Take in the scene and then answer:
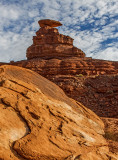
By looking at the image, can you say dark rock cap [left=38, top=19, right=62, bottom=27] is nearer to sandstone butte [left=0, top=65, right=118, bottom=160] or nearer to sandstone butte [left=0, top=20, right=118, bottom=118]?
sandstone butte [left=0, top=20, right=118, bottom=118]

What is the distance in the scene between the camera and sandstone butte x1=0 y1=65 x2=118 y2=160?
3.60 m

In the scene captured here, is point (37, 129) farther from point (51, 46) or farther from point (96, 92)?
point (51, 46)

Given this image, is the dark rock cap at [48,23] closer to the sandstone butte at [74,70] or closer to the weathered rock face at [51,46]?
the sandstone butte at [74,70]

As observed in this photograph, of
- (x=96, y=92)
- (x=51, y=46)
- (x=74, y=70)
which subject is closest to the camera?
(x=96, y=92)

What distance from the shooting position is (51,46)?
29125 millimetres

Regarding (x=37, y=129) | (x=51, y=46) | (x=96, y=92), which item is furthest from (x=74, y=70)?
(x=37, y=129)

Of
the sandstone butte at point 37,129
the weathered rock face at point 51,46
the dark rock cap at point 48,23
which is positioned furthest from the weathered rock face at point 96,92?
the dark rock cap at point 48,23

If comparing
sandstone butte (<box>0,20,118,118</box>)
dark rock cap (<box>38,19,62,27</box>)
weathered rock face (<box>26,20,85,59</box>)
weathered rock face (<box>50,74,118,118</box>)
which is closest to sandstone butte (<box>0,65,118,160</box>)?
weathered rock face (<box>50,74,118,118</box>)

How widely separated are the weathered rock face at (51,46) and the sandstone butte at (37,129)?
76.0ft

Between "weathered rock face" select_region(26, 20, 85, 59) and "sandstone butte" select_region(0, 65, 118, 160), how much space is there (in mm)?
23159

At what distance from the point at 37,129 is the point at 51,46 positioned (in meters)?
26.1

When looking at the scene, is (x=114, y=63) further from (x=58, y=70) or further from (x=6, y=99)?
(x=6, y=99)

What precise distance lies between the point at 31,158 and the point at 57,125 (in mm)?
1242

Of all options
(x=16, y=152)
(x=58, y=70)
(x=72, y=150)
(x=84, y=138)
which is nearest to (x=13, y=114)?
(x=16, y=152)
